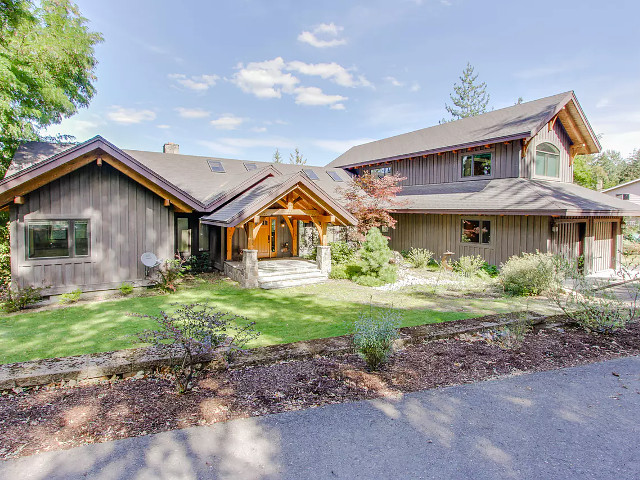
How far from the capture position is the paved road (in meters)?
2.62

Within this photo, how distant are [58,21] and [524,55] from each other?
2063 centimetres

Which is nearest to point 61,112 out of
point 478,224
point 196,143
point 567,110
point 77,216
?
point 77,216

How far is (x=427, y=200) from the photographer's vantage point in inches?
611

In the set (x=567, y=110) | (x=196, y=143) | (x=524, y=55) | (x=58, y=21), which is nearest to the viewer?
(x=58, y=21)

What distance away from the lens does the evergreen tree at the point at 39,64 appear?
1014cm

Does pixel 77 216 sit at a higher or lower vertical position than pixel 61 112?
lower

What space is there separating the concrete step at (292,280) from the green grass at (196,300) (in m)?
0.53

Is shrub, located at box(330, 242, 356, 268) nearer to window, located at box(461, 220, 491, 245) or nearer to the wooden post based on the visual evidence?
the wooden post

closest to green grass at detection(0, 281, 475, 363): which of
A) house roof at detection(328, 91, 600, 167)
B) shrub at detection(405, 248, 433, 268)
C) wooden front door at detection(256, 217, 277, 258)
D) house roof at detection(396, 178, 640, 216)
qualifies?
wooden front door at detection(256, 217, 277, 258)

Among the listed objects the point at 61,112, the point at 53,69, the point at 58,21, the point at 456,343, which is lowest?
the point at 456,343

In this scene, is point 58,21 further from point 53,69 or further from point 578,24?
point 578,24

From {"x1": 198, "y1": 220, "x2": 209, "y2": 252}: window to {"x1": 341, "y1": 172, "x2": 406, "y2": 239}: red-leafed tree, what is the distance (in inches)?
229

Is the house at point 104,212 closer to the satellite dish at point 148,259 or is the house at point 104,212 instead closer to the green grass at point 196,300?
the satellite dish at point 148,259

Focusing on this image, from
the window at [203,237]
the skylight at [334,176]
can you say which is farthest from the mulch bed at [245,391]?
the skylight at [334,176]
